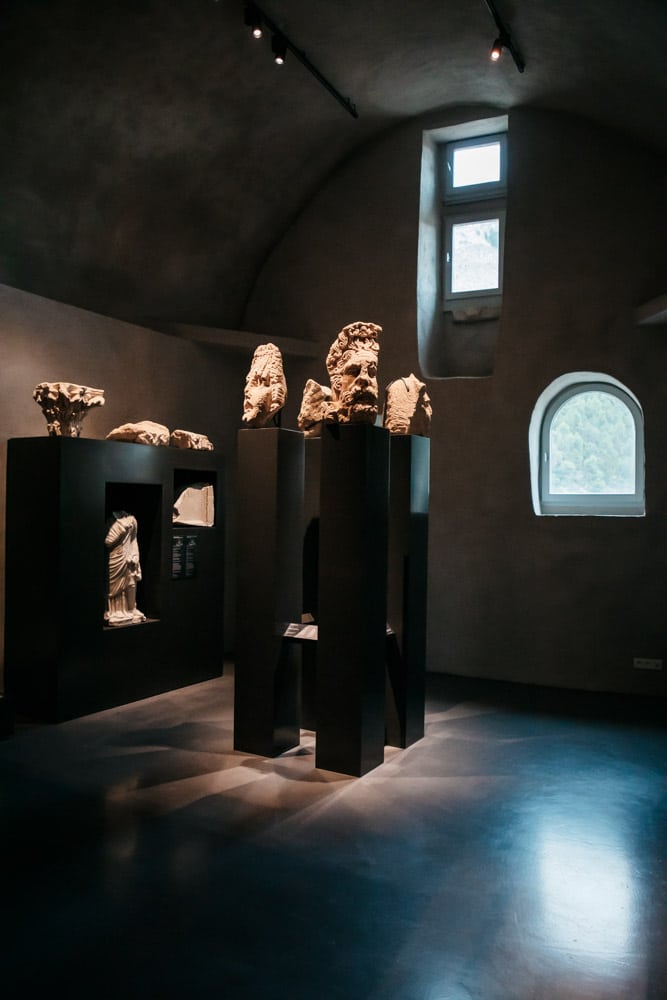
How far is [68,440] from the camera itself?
5516mm

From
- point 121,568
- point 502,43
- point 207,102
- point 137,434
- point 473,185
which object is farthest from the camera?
point 473,185

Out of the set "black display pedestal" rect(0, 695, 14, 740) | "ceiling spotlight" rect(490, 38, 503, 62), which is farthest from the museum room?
"ceiling spotlight" rect(490, 38, 503, 62)

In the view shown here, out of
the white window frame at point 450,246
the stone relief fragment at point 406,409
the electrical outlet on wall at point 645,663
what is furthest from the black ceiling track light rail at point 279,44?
the electrical outlet on wall at point 645,663

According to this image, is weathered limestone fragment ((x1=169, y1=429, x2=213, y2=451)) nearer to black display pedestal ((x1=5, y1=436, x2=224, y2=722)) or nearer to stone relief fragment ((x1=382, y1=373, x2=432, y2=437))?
black display pedestal ((x1=5, y1=436, x2=224, y2=722))

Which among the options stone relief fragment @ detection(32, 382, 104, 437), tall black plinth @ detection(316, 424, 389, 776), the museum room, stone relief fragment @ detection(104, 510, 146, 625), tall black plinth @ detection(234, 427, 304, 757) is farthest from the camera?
stone relief fragment @ detection(104, 510, 146, 625)

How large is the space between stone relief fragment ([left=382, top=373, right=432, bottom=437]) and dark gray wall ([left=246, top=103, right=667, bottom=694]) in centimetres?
210

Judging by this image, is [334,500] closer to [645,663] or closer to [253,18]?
[645,663]

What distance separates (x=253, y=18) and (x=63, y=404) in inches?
124

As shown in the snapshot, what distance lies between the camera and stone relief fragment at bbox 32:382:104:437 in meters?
5.64

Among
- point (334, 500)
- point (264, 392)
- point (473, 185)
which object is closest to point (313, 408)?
point (264, 392)

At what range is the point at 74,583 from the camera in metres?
5.62

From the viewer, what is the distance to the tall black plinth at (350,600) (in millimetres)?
4520

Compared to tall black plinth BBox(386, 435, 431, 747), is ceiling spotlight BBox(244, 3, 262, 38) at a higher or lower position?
higher

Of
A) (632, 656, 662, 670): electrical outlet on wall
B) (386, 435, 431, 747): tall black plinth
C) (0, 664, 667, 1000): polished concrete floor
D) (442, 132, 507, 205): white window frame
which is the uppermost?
(442, 132, 507, 205): white window frame
